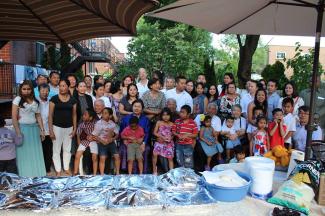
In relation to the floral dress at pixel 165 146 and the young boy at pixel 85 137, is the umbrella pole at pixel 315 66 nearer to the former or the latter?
the floral dress at pixel 165 146

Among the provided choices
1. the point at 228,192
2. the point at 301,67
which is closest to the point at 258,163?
the point at 228,192

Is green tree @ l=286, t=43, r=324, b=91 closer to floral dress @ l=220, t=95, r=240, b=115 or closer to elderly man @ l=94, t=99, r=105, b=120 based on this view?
floral dress @ l=220, t=95, r=240, b=115

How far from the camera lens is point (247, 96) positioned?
6.16m

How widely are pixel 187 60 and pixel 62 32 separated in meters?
18.7

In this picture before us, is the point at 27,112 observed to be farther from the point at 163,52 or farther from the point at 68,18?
the point at 163,52

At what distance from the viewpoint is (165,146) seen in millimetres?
5223

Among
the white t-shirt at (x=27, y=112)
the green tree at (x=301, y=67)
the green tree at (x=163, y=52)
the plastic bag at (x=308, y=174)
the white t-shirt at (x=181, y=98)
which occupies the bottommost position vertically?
the plastic bag at (x=308, y=174)

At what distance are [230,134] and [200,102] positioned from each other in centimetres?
96

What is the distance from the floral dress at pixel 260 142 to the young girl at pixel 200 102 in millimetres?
1184

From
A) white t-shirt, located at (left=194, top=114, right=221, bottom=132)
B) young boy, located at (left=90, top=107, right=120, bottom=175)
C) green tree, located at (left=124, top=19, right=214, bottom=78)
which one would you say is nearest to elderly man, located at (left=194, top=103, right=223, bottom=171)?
white t-shirt, located at (left=194, top=114, right=221, bottom=132)

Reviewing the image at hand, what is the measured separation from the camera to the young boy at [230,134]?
550cm

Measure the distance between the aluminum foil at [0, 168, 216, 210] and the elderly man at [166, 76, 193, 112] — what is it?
3.29 meters

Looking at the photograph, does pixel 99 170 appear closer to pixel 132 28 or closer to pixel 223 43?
pixel 132 28

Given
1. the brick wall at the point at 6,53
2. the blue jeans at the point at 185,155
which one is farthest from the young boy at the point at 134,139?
the brick wall at the point at 6,53
